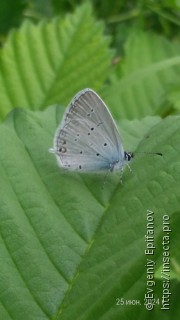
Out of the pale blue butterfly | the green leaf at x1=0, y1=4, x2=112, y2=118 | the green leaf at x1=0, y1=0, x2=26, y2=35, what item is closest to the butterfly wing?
the pale blue butterfly

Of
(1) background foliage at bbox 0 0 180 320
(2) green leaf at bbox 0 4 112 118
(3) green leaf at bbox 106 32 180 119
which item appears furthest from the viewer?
(3) green leaf at bbox 106 32 180 119

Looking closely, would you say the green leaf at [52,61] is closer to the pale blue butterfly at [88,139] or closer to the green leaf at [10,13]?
the green leaf at [10,13]

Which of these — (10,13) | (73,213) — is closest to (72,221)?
(73,213)

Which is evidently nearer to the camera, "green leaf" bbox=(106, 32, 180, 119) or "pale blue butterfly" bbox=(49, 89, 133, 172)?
"pale blue butterfly" bbox=(49, 89, 133, 172)

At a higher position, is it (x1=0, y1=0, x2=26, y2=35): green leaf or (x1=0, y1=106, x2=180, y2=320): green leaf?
(x1=0, y1=0, x2=26, y2=35): green leaf

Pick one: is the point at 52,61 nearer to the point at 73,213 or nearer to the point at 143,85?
the point at 143,85

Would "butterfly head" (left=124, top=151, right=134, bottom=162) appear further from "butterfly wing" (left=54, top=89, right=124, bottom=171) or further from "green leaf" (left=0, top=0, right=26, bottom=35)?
"green leaf" (left=0, top=0, right=26, bottom=35)

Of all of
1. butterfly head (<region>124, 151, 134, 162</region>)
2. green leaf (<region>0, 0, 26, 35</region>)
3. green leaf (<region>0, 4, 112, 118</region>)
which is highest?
green leaf (<region>0, 0, 26, 35</region>)
